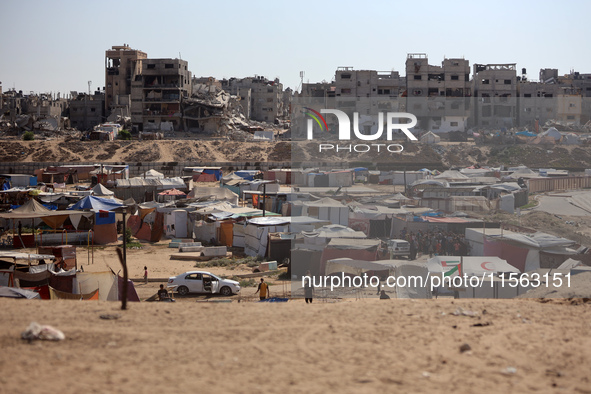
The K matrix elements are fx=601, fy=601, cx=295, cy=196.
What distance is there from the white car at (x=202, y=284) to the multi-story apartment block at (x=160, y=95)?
163 feet

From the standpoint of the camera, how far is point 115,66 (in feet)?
238

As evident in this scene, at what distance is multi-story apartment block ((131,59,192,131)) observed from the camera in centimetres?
6238

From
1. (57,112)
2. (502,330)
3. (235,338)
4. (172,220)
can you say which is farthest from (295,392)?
(57,112)

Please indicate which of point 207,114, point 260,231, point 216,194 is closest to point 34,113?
point 207,114

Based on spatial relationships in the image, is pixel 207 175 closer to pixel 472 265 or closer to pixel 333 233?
pixel 333 233

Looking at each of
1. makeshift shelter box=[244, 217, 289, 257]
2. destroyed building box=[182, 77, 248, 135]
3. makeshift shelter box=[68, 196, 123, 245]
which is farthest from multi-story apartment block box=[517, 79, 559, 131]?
makeshift shelter box=[68, 196, 123, 245]

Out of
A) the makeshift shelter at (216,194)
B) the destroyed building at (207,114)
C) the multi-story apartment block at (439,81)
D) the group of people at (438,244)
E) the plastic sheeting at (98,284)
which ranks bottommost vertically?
the plastic sheeting at (98,284)

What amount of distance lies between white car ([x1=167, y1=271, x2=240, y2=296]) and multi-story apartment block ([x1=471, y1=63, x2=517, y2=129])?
47524mm

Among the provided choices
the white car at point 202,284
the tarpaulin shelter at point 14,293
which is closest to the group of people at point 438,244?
the white car at point 202,284

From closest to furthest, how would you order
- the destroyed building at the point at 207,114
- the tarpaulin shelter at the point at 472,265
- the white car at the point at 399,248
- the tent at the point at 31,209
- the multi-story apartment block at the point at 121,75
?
the tarpaulin shelter at the point at 472,265 → the white car at the point at 399,248 → the tent at the point at 31,209 → the destroyed building at the point at 207,114 → the multi-story apartment block at the point at 121,75

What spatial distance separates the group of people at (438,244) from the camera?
1304 centimetres

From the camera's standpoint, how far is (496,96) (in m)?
57.7

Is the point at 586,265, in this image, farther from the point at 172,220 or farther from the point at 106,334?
the point at 172,220

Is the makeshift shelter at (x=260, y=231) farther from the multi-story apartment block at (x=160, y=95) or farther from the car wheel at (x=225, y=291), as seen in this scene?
the multi-story apartment block at (x=160, y=95)
